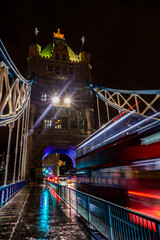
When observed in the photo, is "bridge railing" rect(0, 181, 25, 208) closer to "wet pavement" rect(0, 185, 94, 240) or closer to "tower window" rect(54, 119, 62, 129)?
"wet pavement" rect(0, 185, 94, 240)

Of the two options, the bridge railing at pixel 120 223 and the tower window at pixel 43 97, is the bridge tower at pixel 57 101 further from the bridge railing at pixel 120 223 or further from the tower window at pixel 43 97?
the bridge railing at pixel 120 223

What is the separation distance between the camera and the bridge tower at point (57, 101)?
30.4 meters

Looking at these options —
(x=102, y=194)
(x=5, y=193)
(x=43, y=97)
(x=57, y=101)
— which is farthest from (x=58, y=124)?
(x=102, y=194)

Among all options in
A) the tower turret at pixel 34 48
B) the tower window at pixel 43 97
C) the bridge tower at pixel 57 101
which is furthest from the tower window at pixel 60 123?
the tower turret at pixel 34 48

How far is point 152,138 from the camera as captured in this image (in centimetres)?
562

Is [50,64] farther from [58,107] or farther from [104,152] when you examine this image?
[104,152]

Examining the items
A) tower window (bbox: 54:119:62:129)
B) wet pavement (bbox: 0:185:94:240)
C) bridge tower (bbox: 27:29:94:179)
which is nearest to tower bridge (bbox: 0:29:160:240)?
wet pavement (bbox: 0:185:94:240)

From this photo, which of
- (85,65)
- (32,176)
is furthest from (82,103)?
(32,176)

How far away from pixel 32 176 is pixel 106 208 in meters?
26.6

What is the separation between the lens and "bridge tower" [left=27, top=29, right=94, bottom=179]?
3036cm

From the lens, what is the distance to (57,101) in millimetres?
32531

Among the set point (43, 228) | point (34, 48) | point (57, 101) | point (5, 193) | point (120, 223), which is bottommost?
point (43, 228)

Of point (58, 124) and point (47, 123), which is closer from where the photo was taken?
point (47, 123)

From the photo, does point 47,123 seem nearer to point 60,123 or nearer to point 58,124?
point 58,124
